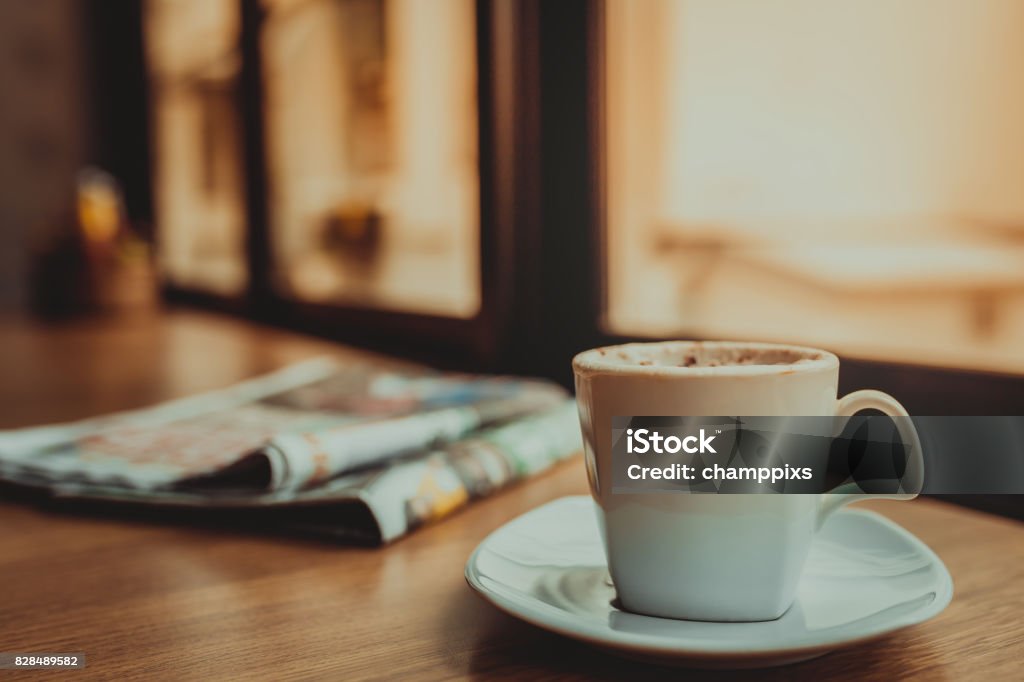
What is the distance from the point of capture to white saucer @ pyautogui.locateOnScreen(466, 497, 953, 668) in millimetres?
292

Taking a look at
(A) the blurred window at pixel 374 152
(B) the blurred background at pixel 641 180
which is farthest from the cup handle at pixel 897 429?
(A) the blurred window at pixel 374 152

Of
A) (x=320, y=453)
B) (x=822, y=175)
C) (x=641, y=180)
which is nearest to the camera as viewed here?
(x=320, y=453)

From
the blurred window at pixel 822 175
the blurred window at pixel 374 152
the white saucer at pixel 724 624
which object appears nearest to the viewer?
the white saucer at pixel 724 624

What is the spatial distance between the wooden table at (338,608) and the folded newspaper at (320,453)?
2 cm

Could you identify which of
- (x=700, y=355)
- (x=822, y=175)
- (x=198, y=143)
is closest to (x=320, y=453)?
(x=700, y=355)

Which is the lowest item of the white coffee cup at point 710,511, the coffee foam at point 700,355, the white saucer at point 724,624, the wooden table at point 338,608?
the wooden table at point 338,608

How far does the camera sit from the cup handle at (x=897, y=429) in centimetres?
33

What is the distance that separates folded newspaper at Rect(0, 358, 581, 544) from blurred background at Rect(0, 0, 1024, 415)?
29 cm

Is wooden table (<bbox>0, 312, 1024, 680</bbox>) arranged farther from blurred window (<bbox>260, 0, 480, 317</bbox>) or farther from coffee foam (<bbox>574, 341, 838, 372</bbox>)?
blurred window (<bbox>260, 0, 480, 317</bbox>)

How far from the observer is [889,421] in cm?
35

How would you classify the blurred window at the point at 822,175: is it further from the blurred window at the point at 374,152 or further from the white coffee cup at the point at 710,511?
the white coffee cup at the point at 710,511

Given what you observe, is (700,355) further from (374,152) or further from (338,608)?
(374,152)

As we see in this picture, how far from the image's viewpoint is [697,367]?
0.34 meters

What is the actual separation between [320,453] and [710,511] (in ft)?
0.83
